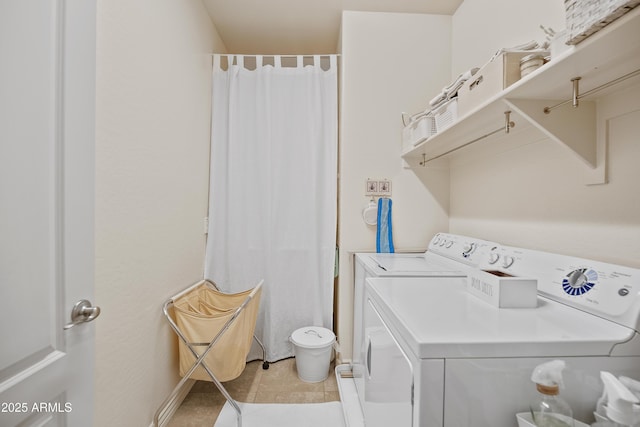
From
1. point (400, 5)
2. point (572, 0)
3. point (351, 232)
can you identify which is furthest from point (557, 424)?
point (400, 5)

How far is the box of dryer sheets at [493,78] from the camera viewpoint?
1011 millimetres

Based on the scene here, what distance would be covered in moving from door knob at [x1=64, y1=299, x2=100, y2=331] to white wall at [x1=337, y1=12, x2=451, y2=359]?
4.95 feet

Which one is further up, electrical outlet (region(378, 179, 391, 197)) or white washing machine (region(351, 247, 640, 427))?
electrical outlet (region(378, 179, 391, 197))

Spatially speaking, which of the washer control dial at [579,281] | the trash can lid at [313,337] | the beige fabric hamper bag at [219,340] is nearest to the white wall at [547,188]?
the washer control dial at [579,281]

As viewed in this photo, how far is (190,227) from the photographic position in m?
1.90

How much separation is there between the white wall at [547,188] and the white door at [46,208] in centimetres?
176

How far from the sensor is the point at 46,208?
0.71 m

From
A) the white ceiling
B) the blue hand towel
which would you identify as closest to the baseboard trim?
the blue hand towel

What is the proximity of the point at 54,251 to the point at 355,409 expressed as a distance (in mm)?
1649

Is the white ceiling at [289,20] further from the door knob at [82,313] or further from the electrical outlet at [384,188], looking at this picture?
the door knob at [82,313]

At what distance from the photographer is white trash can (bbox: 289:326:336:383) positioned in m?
1.87

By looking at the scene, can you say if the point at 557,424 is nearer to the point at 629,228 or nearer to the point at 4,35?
the point at 629,228

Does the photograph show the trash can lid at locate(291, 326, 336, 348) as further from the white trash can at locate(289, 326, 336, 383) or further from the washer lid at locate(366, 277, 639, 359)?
the washer lid at locate(366, 277, 639, 359)

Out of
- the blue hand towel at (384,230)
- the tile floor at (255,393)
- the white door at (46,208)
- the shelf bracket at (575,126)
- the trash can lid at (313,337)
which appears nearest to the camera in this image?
the white door at (46,208)
